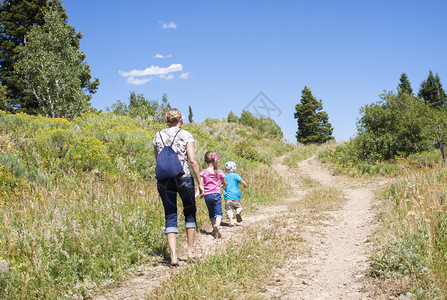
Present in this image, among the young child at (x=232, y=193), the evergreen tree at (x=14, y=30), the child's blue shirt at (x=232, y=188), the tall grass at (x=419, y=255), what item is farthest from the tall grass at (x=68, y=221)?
the evergreen tree at (x=14, y=30)

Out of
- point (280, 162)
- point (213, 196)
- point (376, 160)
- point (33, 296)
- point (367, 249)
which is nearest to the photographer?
point (33, 296)

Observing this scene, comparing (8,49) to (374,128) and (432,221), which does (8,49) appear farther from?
(432,221)

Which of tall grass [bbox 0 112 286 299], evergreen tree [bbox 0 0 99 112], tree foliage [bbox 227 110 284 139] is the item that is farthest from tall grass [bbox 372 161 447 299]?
tree foliage [bbox 227 110 284 139]

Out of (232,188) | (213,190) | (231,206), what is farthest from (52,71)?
(213,190)

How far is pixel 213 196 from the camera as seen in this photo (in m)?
6.35

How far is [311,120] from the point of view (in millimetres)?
42594

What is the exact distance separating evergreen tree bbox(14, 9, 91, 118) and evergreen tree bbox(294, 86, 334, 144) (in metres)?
28.2

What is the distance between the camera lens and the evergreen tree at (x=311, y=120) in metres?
42.6

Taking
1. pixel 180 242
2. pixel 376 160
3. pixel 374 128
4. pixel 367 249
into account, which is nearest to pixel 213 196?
pixel 180 242

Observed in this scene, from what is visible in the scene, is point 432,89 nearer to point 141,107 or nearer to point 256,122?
point 256,122

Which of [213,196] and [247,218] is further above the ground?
[213,196]

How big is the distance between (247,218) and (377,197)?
4.54m

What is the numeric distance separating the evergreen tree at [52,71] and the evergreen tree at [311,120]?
92.6 feet

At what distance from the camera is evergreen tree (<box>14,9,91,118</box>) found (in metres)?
22.9
